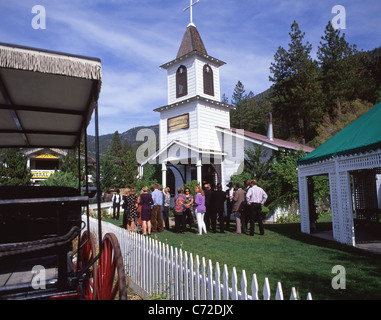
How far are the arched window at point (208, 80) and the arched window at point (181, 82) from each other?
1416mm

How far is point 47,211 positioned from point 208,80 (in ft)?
61.9

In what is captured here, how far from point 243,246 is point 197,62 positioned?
15.2 m

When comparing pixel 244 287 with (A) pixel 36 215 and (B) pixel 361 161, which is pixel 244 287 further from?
(B) pixel 361 161

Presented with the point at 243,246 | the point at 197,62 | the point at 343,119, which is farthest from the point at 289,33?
the point at 243,246

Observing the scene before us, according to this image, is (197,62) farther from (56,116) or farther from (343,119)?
(343,119)

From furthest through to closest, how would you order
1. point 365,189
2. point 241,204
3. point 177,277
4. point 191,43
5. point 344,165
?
point 191,43, point 365,189, point 241,204, point 344,165, point 177,277

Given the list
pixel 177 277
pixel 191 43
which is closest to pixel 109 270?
pixel 177 277

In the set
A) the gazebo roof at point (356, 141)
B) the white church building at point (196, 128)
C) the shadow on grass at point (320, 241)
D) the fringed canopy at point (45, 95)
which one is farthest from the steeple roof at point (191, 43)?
the fringed canopy at point (45, 95)

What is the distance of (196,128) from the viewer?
19344mm

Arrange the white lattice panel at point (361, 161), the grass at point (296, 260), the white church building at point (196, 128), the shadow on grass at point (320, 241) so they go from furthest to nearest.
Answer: the white church building at point (196, 128) → the shadow on grass at point (320, 241) → the white lattice panel at point (361, 161) → the grass at point (296, 260)

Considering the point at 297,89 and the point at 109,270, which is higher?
the point at 297,89

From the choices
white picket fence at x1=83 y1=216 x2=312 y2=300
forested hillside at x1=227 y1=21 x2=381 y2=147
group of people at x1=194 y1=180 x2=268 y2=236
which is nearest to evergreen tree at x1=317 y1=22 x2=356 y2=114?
forested hillside at x1=227 y1=21 x2=381 y2=147

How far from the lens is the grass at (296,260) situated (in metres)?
4.74

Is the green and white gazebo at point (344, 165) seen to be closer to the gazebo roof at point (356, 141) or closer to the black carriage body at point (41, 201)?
the gazebo roof at point (356, 141)
